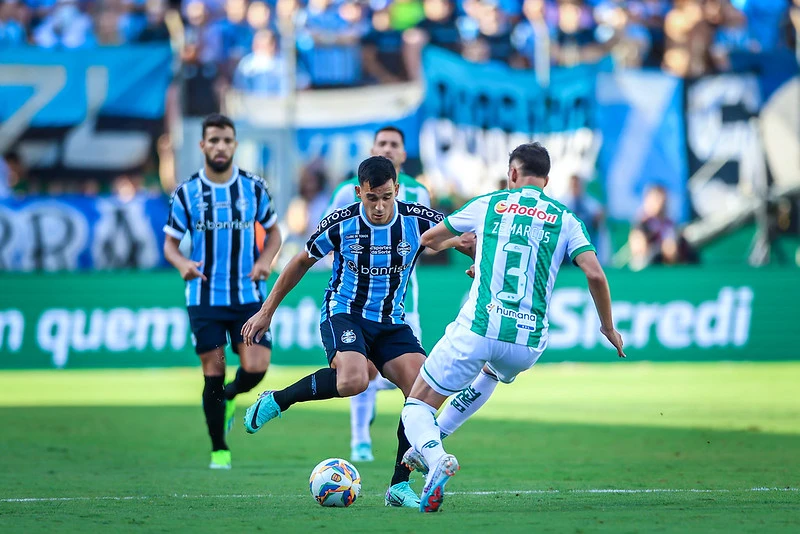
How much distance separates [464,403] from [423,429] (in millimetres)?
650

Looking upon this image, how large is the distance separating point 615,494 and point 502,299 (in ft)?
5.14

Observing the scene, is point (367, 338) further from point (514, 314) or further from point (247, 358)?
point (247, 358)

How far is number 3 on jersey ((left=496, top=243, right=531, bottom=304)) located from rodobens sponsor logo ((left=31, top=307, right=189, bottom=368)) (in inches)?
444

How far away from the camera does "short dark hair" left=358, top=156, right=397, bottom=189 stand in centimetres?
713

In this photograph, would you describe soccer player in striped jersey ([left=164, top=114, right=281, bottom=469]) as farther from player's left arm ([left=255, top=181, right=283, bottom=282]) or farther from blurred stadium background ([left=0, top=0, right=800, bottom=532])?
blurred stadium background ([left=0, top=0, right=800, bottom=532])

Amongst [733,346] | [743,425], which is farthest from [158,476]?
[733,346]

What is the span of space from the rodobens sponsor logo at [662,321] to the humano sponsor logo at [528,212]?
11244mm

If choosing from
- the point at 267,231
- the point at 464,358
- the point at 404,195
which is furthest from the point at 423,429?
the point at 267,231

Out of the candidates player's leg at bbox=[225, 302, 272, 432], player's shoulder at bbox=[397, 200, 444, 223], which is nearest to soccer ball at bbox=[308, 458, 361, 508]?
player's shoulder at bbox=[397, 200, 444, 223]

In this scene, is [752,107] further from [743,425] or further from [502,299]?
[502,299]

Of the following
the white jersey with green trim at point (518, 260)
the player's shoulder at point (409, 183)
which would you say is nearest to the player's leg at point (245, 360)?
the player's shoulder at point (409, 183)

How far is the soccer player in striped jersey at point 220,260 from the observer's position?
9344 millimetres

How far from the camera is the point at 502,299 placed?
6.67m

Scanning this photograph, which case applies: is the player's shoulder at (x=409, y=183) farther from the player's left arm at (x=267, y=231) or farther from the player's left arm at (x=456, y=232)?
the player's left arm at (x=456, y=232)
